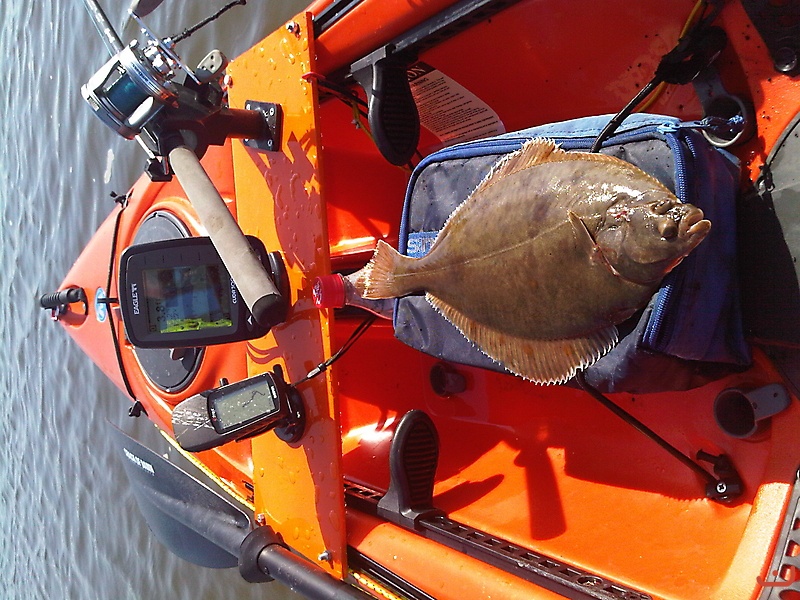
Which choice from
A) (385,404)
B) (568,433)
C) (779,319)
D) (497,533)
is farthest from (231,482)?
(779,319)

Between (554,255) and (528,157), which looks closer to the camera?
(554,255)

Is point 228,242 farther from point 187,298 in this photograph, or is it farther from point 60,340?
point 60,340

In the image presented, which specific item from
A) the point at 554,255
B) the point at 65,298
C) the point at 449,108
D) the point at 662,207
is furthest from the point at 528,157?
the point at 65,298

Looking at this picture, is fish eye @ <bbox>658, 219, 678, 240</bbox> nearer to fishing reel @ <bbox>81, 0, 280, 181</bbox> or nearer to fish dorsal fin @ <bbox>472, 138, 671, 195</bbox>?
fish dorsal fin @ <bbox>472, 138, 671, 195</bbox>

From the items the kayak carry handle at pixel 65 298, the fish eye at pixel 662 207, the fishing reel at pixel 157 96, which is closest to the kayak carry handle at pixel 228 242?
Result: the fishing reel at pixel 157 96

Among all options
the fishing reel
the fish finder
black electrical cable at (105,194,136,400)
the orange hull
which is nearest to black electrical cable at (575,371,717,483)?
the orange hull

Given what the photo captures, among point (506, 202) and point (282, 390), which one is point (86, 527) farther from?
point (506, 202)

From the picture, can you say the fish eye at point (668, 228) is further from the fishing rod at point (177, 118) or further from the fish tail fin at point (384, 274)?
the fishing rod at point (177, 118)

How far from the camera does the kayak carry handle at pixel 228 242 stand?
186 centimetres

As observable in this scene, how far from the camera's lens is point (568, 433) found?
226 centimetres

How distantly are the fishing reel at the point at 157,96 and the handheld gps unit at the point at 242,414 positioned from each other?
764 mm

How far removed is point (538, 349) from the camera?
135 centimetres

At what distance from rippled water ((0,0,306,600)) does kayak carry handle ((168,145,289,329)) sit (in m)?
2.06

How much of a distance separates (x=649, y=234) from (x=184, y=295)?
1.69 metres
